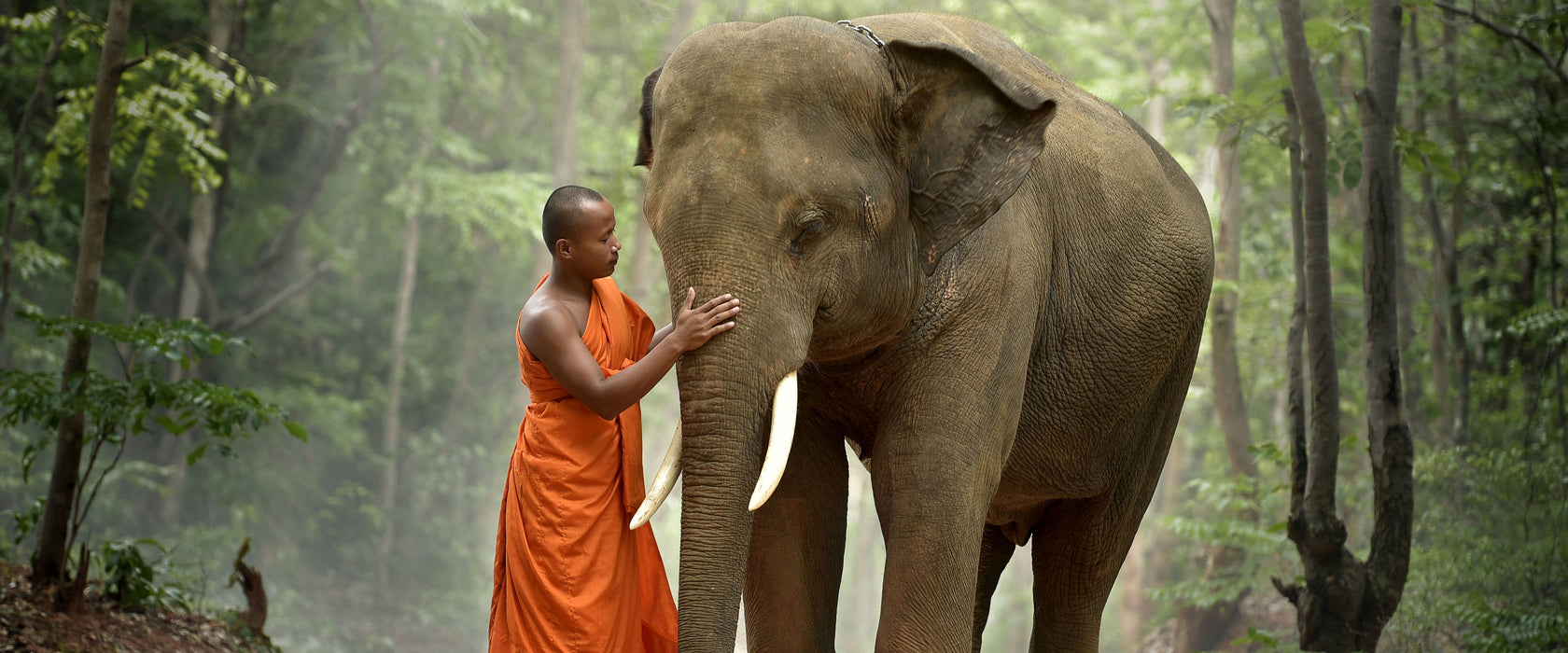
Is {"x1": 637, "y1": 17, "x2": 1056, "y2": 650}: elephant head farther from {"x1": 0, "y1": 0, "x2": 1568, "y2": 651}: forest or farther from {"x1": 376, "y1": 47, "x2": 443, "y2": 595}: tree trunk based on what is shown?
{"x1": 376, "y1": 47, "x2": 443, "y2": 595}: tree trunk

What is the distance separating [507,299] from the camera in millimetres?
23547

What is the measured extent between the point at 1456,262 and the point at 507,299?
710 inches

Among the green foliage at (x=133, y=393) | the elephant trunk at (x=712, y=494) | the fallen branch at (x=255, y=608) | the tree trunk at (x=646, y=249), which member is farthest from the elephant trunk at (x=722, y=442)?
the tree trunk at (x=646, y=249)

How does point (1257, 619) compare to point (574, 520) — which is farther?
point (1257, 619)

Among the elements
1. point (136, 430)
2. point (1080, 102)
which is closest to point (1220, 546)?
point (1080, 102)

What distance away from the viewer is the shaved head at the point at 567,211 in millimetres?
3053

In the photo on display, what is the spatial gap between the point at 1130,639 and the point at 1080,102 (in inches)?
482

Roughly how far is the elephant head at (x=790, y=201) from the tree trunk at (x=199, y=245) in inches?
340

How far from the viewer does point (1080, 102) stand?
4.04 metres

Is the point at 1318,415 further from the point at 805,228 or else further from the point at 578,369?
the point at 578,369

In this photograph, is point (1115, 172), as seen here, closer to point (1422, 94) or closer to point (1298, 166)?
point (1298, 166)

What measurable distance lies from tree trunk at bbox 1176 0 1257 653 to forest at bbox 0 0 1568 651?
5cm

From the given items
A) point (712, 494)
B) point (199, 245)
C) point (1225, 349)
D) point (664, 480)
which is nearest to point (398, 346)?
point (199, 245)

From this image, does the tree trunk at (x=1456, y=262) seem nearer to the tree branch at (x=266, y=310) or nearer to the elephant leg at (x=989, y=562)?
the elephant leg at (x=989, y=562)
